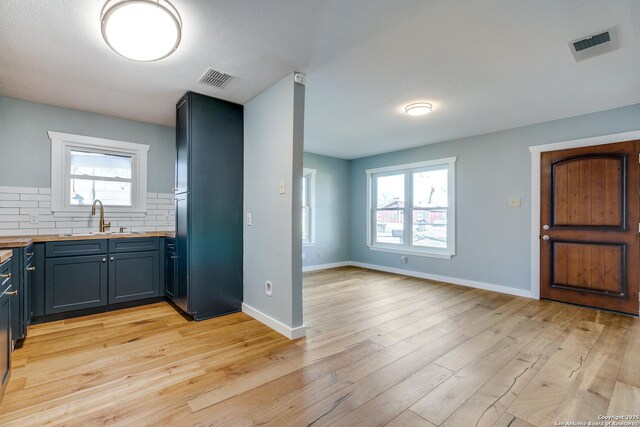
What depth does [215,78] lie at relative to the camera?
8.86 ft

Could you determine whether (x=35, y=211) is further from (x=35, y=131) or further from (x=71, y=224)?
(x=35, y=131)

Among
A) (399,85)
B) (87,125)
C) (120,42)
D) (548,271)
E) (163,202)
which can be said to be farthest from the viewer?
(163,202)

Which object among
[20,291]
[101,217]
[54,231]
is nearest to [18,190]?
[54,231]

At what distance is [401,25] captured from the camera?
1.97 m

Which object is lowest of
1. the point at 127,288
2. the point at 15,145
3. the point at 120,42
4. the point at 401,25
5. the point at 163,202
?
the point at 127,288

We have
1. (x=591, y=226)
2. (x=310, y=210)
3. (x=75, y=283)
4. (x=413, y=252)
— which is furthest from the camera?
(x=310, y=210)

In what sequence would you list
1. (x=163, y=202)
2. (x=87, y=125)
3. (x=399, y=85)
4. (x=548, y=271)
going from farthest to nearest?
1. (x=163, y=202)
2. (x=548, y=271)
3. (x=87, y=125)
4. (x=399, y=85)

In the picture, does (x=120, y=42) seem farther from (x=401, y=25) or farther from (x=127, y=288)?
(x=127, y=288)

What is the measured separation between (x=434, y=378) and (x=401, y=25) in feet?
7.66

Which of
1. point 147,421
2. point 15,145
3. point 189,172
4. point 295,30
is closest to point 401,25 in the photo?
point 295,30

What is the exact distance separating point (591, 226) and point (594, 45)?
2.28 meters

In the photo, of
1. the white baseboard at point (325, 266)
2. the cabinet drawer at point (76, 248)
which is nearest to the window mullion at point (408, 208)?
the white baseboard at point (325, 266)

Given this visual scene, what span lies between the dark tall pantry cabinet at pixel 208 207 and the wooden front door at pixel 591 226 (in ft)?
12.8

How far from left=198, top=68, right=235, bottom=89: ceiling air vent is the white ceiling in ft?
0.19
